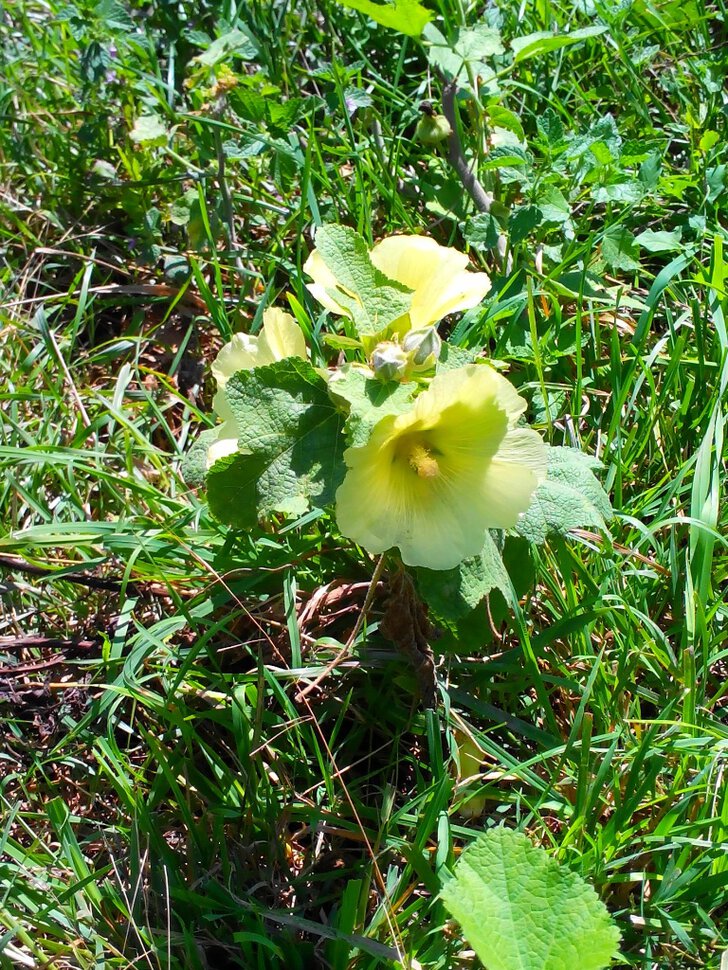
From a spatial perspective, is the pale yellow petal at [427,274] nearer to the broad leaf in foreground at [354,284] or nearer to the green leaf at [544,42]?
the broad leaf in foreground at [354,284]

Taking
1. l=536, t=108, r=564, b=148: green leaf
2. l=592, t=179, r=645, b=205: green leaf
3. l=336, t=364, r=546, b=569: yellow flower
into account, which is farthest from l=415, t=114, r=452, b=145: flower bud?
l=336, t=364, r=546, b=569: yellow flower

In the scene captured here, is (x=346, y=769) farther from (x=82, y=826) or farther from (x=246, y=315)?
(x=246, y=315)

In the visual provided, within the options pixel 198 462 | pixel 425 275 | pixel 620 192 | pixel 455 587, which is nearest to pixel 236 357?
pixel 198 462

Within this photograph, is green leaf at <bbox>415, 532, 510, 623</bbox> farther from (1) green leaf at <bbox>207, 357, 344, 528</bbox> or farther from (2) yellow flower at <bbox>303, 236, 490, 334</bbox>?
(2) yellow flower at <bbox>303, 236, 490, 334</bbox>

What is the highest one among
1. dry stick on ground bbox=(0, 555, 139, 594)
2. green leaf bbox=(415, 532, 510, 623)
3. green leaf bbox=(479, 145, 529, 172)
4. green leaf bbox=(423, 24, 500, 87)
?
green leaf bbox=(423, 24, 500, 87)

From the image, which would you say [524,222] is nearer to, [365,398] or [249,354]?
[249,354]

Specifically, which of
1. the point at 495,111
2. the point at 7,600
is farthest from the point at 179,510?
the point at 495,111
